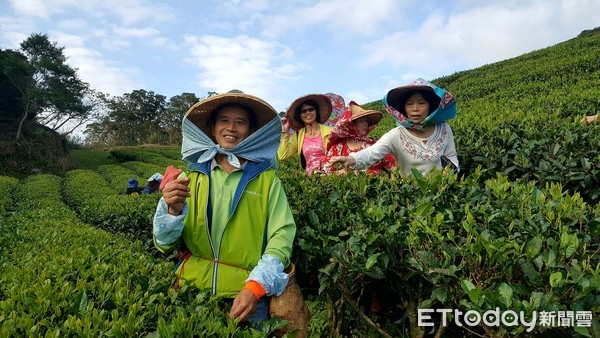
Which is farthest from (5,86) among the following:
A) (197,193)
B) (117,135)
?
(197,193)

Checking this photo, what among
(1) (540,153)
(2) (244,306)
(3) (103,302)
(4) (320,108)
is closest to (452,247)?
(2) (244,306)

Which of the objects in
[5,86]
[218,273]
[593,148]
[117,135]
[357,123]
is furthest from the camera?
[117,135]

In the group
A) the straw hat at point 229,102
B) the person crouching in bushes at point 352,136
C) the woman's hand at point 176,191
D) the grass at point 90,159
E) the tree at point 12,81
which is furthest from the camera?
the grass at point 90,159

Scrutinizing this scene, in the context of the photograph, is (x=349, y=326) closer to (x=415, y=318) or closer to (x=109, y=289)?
(x=415, y=318)

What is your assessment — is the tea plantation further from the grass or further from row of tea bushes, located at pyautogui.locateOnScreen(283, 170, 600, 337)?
the grass

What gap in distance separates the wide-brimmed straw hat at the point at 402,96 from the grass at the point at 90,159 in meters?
26.9

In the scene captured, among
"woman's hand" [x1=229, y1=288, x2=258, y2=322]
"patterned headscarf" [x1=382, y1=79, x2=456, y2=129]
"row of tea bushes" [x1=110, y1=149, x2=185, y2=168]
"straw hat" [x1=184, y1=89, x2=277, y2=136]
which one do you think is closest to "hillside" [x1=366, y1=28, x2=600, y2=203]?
"patterned headscarf" [x1=382, y1=79, x2=456, y2=129]

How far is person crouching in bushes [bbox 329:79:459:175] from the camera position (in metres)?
3.62

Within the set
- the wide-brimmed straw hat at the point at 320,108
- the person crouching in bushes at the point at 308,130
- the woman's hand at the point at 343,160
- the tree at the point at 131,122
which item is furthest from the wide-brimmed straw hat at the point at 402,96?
the tree at the point at 131,122

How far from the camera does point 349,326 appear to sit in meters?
3.08

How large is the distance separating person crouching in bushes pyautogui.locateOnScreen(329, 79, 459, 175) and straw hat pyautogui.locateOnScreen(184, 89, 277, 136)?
1504 mm

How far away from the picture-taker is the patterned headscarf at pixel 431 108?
358 cm

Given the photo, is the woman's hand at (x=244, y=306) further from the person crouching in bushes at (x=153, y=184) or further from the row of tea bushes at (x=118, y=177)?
the row of tea bushes at (x=118, y=177)

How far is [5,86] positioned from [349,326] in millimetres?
30836
